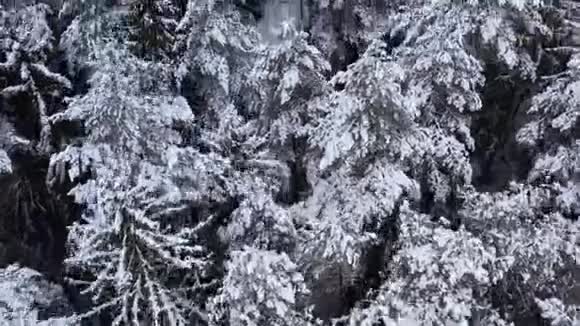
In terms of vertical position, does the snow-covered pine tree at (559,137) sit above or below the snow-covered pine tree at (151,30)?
below

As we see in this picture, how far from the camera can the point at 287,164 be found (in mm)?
13688

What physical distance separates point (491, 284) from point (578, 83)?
484 centimetres

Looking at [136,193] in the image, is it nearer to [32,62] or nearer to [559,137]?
[32,62]

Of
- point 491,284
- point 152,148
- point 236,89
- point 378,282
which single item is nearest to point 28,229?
point 152,148

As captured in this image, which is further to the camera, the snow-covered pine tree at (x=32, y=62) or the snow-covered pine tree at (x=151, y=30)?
the snow-covered pine tree at (x=32, y=62)

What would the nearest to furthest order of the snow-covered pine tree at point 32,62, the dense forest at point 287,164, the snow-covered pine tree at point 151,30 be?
the dense forest at point 287,164 → the snow-covered pine tree at point 151,30 → the snow-covered pine tree at point 32,62

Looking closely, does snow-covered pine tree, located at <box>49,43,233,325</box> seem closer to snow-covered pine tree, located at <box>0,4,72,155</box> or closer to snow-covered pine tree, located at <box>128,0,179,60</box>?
snow-covered pine tree, located at <box>128,0,179,60</box>

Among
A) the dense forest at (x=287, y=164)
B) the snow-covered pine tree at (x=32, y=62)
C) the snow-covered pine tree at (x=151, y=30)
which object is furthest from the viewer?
the snow-covered pine tree at (x=32, y=62)

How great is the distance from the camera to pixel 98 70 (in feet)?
46.1

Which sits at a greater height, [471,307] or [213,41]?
[213,41]

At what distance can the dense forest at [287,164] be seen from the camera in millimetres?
11516

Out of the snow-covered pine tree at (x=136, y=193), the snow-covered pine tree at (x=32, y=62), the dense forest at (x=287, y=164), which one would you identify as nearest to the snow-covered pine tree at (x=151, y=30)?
the dense forest at (x=287, y=164)

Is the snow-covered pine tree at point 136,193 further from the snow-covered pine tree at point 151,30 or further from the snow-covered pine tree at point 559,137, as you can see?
the snow-covered pine tree at point 559,137

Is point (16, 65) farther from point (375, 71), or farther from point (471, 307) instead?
point (471, 307)
